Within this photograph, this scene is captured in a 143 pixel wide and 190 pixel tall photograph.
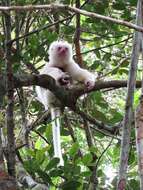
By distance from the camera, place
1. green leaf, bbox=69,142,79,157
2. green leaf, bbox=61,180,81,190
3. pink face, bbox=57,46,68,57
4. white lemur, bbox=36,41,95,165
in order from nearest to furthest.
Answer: green leaf, bbox=61,180,81,190, green leaf, bbox=69,142,79,157, white lemur, bbox=36,41,95,165, pink face, bbox=57,46,68,57

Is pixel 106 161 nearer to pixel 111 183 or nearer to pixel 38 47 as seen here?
pixel 111 183

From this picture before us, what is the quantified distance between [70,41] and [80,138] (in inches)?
30.5

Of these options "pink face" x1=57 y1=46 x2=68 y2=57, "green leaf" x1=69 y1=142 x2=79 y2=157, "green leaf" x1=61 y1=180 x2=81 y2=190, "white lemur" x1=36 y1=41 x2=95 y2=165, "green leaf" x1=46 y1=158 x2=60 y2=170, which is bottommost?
"green leaf" x1=61 y1=180 x2=81 y2=190

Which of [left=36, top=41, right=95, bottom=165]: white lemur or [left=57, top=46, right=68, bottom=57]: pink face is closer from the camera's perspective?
[left=36, top=41, right=95, bottom=165]: white lemur

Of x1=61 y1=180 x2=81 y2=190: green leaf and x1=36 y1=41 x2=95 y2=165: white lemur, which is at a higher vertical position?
x1=36 y1=41 x2=95 y2=165: white lemur

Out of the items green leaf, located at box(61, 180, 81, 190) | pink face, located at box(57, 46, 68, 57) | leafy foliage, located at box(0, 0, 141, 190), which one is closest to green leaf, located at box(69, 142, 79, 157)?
leafy foliage, located at box(0, 0, 141, 190)

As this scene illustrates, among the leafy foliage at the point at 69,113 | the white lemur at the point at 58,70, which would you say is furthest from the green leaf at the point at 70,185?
the white lemur at the point at 58,70

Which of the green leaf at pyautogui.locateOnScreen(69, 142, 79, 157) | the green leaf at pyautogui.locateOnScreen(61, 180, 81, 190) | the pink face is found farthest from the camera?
the pink face

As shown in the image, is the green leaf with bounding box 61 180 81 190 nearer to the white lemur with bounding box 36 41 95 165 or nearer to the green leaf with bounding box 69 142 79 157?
the green leaf with bounding box 69 142 79 157

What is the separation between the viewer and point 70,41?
141 inches

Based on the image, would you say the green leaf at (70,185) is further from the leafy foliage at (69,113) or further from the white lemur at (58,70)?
the white lemur at (58,70)

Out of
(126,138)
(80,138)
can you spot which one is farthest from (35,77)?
(80,138)

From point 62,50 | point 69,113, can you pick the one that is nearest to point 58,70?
point 62,50

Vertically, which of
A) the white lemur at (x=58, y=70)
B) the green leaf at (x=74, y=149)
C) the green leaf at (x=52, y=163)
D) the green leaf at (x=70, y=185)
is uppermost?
the white lemur at (x=58, y=70)
